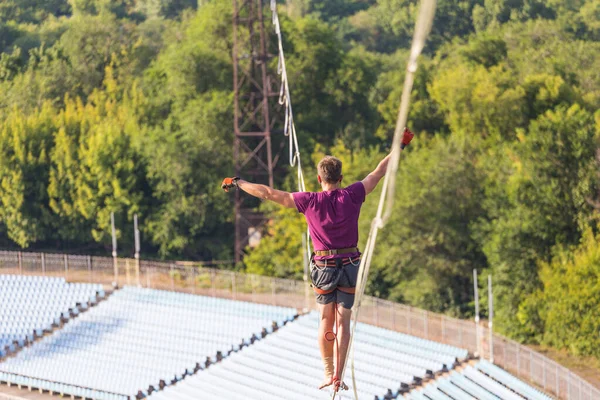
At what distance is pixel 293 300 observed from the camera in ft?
113

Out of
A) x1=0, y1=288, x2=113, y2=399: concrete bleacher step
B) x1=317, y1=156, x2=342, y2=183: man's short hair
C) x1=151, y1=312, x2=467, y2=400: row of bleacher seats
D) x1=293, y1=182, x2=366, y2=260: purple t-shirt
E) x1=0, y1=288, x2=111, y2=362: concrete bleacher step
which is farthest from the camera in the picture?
x1=0, y1=288, x2=111, y2=362: concrete bleacher step

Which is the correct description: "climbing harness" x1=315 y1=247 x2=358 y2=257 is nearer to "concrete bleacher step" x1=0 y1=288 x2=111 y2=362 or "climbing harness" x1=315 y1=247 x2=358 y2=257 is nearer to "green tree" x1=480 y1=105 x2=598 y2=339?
"concrete bleacher step" x1=0 y1=288 x2=111 y2=362

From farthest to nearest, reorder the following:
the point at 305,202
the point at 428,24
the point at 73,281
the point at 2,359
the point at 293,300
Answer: the point at 73,281 < the point at 293,300 < the point at 2,359 < the point at 305,202 < the point at 428,24

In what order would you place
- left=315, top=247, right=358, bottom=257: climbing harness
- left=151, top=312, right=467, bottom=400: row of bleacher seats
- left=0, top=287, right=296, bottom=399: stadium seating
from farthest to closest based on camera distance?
left=0, top=287, right=296, bottom=399: stadium seating, left=151, top=312, right=467, bottom=400: row of bleacher seats, left=315, top=247, right=358, bottom=257: climbing harness

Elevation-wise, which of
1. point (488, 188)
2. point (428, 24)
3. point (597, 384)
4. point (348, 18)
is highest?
point (348, 18)

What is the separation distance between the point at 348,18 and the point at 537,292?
5121 centimetres

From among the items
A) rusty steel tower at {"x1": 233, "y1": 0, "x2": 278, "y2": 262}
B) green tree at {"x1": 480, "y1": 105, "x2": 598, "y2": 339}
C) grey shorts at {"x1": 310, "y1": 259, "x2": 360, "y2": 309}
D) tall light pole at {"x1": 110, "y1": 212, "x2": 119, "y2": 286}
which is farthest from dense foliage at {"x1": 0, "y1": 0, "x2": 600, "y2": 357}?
grey shorts at {"x1": 310, "y1": 259, "x2": 360, "y2": 309}

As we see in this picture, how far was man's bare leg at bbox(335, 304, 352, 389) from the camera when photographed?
8802mm

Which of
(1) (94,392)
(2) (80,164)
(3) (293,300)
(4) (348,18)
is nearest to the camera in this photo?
(1) (94,392)

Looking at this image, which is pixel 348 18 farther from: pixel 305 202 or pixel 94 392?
pixel 305 202

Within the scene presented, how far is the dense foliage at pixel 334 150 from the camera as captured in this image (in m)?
35.8

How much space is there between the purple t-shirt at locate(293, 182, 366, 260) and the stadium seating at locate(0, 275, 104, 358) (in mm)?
25787

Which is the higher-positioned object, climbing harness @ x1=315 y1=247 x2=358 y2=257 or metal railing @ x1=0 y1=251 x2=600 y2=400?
climbing harness @ x1=315 y1=247 x2=358 y2=257

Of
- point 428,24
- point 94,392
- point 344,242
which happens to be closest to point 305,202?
point 344,242
